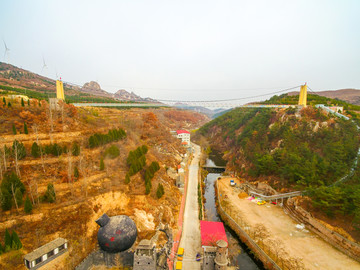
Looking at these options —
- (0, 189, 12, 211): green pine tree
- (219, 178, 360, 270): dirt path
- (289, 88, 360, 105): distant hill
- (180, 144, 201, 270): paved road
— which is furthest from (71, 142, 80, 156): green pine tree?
(289, 88, 360, 105): distant hill

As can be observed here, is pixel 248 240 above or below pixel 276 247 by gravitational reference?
below

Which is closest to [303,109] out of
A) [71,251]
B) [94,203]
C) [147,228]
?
[147,228]

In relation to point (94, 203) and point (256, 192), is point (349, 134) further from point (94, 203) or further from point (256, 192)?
point (94, 203)

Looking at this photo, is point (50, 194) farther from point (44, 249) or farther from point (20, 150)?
point (20, 150)

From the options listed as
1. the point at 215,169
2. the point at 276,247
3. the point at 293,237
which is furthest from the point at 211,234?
the point at 215,169

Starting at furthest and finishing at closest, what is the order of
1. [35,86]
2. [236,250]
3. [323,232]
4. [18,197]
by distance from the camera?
1. [35,86]
2. [323,232]
3. [236,250]
4. [18,197]

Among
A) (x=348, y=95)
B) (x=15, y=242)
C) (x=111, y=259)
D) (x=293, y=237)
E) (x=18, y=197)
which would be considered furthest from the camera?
→ (x=348, y=95)

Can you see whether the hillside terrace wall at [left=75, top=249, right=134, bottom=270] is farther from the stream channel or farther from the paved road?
the stream channel
